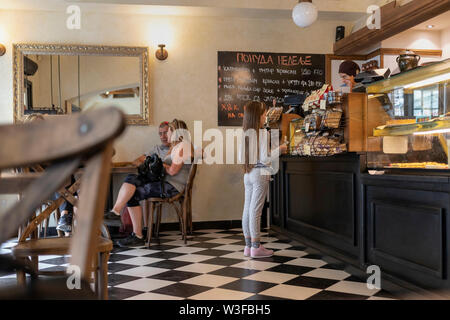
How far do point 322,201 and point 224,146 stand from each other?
2.38 meters

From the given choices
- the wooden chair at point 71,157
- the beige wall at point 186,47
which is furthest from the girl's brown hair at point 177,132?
the wooden chair at point 71,157

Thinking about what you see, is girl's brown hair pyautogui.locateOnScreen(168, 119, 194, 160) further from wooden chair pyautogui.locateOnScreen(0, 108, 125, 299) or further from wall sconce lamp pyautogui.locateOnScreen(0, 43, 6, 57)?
wooden chair pyautogui.locateOnScreen(0, 108, 125, 299)

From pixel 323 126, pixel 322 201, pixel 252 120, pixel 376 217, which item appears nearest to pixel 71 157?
pixel 376 217

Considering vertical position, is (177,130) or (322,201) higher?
(177,130)

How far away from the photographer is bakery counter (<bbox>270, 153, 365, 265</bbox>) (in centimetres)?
350

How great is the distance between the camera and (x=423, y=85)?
2.99 meters

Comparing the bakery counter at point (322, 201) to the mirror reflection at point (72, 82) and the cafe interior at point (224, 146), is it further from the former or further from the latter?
the mirror reflection at point (72, 82)

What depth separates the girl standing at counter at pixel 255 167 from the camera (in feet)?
13.5

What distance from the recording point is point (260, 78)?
622cm

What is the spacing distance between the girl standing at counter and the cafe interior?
0.24 feet

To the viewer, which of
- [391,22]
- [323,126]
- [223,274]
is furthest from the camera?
[391,22]

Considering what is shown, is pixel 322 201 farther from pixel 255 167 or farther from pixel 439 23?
pixel 439 23

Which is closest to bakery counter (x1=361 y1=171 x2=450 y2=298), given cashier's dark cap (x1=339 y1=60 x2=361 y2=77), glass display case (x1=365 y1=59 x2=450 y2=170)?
glass display case (x1=365 y1=59 x2=450 y2=170)
